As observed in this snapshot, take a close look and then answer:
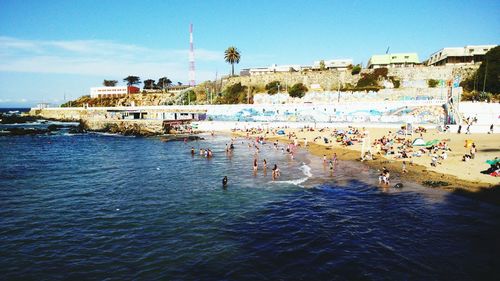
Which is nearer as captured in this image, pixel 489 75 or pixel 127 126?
pixel 489 75

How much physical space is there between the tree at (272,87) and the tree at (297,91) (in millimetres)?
5578

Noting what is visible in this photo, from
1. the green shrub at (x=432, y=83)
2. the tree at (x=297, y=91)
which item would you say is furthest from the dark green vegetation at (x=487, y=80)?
the tree at (x=297, y=91)

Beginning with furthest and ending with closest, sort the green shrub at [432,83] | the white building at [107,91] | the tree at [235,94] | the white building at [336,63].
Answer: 1. the white building at [107,91]
2. the white building at [336,63]
3. the tree at [235,94]
4. the green shrub at [432,83]

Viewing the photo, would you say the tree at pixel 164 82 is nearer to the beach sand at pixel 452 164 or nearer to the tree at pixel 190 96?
the tree at pixel 190 96

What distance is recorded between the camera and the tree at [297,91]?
3743 inches

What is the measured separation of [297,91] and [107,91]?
95.6 m

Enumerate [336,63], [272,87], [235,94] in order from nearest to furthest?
1. [272,87]
2. [235,94]
3. [336,63]

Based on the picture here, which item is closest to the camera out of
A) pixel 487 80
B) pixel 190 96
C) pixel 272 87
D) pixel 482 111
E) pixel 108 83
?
pixel 482 111

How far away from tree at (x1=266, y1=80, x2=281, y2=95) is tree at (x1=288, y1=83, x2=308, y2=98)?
5.58 meters

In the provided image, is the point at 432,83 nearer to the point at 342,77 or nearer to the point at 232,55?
the point at 342,77

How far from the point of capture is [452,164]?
31359mm

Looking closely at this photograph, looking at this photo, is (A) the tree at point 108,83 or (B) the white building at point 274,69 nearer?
(B) the white building at point 274,69

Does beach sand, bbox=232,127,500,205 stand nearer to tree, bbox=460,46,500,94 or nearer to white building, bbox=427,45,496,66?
tree, bbox=460,46,500,94

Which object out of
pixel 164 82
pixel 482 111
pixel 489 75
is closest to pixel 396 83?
pixel 489 75
